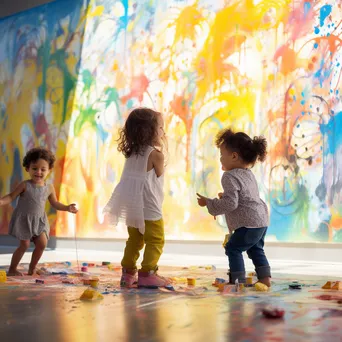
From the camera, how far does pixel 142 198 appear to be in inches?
118

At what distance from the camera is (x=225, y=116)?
544 centimetres

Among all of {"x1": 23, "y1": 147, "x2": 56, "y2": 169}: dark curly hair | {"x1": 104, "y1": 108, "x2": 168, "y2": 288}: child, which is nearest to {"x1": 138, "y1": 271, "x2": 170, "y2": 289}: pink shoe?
{"x1": 104, "y1": 108, "x2": 168, "y2": 288}: child

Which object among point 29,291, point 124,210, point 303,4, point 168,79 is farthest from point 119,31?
point 29,291

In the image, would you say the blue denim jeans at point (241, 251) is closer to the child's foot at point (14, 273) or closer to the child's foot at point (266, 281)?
A: the child's foot at point (266, 281)

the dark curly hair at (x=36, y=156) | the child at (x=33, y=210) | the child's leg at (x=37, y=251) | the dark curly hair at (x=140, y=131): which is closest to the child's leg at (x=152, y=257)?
the dark curly hair at (x=140, y=131)

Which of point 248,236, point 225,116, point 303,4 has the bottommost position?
point 248,236

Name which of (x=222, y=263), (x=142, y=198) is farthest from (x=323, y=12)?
(x=142, y=198)

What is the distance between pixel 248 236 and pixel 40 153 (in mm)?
1554

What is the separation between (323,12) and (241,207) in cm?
253

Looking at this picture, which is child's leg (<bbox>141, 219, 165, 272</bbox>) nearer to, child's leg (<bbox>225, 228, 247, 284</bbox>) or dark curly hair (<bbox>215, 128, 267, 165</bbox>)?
child's leg (<bbox>225, 228, 247, 284</bbox>)

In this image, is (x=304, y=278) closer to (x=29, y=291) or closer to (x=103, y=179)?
(x=29, y=291)

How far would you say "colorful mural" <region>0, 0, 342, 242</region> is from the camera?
16.1ft

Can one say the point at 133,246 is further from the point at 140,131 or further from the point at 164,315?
the point at 164,315

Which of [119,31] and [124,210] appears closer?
[124,210]
